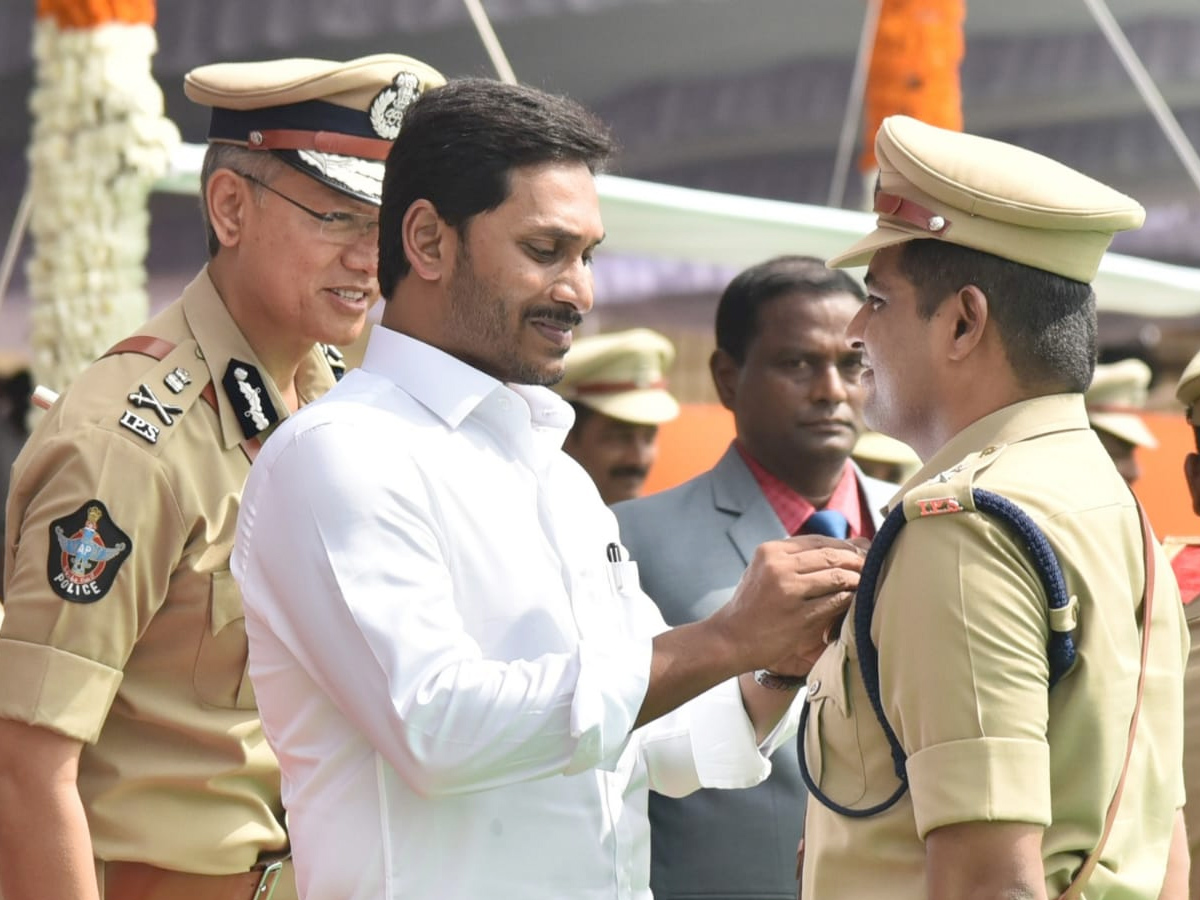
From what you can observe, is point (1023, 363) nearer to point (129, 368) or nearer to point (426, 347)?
point (426, 347)

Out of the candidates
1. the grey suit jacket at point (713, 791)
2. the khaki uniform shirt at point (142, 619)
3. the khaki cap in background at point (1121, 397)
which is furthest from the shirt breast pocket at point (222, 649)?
the khaki cap in background at point (1121, 397)

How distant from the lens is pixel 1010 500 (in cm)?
189

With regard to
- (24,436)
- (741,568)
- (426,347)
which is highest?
(426,347)

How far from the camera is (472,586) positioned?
2014 mm

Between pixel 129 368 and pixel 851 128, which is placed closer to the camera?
pixel 129 368

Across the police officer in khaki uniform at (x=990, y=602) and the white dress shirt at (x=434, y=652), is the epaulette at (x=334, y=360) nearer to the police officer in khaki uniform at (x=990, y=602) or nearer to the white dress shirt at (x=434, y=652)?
the white dress shirt at (x=434, y=652)

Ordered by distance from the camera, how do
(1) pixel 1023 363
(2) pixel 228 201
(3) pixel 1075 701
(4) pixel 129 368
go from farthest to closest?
(2) pixel 228 201 < (4) pixel 129 368 < (1) pixel 1023 363 < (3) pixel 1075 701

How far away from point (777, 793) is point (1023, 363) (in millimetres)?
1527

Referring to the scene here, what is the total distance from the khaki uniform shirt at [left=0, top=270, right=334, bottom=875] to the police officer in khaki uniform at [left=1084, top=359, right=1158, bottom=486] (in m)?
4.36

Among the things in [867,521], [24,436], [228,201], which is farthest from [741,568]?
[24,436]

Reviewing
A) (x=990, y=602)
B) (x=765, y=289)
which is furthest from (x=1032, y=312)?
(x=765, y=289)

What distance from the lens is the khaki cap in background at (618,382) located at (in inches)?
225

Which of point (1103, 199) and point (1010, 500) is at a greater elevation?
point (1103, 199)

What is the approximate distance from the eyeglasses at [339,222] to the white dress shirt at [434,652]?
1.58ft
